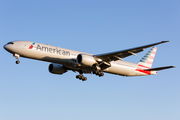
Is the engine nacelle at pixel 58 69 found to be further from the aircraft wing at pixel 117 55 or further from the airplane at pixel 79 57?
the aircraft wing at pixel 117 55

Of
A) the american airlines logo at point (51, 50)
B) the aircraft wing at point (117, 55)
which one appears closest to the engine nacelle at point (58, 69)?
the american airlines logo at point (51, 50)

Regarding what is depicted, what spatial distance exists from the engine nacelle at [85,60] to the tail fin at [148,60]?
1075cm

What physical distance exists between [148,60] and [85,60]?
49.1 ft

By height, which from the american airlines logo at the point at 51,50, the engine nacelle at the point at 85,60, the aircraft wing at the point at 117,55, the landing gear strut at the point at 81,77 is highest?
the american airlines logo at the point at 51,50

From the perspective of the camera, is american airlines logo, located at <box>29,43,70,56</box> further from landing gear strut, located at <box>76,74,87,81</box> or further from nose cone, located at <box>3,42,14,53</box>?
landing gear strut, located at <box>76,74,87,81</box>

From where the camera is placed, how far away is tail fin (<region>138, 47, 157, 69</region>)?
44.2 m

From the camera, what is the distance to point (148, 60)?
150ft

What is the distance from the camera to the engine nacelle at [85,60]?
35281 mm

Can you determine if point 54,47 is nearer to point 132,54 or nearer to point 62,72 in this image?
point 62,72

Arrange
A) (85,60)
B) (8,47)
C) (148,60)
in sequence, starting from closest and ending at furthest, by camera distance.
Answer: (8,47) < (85,60) < (148,60)

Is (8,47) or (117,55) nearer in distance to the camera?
A: (8,47)

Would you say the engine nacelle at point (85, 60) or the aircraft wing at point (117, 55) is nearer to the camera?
the aircraft wing at point (117, 55)

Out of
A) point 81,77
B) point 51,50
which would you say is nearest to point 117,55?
point 81,77

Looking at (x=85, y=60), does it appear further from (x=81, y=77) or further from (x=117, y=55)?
(x=81, y=77)
